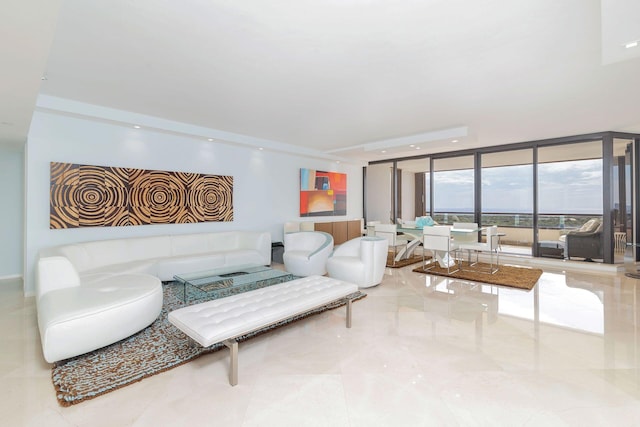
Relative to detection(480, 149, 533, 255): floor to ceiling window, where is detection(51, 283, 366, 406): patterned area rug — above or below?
below

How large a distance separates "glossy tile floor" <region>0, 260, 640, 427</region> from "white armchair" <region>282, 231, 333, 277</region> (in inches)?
57.7

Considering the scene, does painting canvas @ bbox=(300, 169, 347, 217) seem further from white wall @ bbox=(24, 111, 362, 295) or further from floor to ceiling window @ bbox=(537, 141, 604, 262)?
floor to ceiling window @ bbox=(537, 141, 604, 262)

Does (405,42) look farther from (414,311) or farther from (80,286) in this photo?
(80,286)

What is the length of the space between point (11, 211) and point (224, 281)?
15.0 ft

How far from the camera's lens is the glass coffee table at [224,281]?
336 cm

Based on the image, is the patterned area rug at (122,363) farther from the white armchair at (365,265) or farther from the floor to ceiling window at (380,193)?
the floor to ceiling window at (380,193)


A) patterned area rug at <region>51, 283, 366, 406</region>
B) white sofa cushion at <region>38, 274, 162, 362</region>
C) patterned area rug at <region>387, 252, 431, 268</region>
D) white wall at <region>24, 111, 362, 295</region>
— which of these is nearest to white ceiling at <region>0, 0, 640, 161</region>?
white wall at <region>24, 111, 362, 295</region>

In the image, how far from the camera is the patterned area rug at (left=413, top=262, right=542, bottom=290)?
4.59m

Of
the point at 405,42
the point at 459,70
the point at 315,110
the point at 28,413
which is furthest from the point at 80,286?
the point at 459,70

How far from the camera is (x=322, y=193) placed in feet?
26.0

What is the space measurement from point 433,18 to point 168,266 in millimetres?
4485

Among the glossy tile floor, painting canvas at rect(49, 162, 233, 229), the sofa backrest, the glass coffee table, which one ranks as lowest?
the glossy tile floor

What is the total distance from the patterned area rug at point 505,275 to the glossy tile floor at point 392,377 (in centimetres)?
112

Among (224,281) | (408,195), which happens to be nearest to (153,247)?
(224,281)
